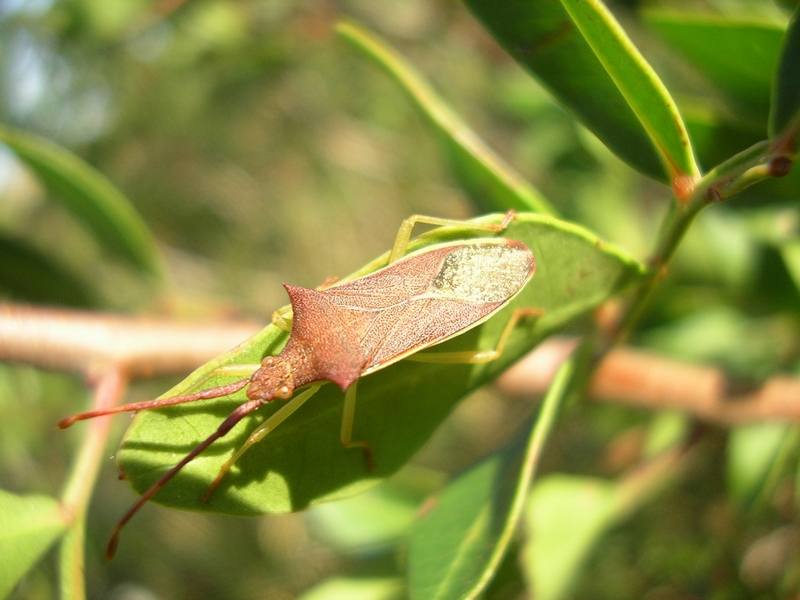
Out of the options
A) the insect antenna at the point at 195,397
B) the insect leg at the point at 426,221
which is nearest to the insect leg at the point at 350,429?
the insect antenna at the point at 195,397

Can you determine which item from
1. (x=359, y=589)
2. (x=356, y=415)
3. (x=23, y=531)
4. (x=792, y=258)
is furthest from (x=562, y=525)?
(x=23, y=531)

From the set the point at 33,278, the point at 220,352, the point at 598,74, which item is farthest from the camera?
the point at 33,278

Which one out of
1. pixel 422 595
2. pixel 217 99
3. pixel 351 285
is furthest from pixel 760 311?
pixel 217 99

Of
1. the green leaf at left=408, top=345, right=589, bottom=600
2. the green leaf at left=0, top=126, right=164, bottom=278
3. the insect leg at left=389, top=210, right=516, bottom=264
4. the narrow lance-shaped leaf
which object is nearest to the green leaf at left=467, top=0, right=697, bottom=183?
the narrow lance-shaped leaf

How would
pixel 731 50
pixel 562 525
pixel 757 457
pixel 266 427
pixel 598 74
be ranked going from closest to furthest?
pixel 598 74, pixel 266 427, pixel 731 50, pixel 562 525, pixel 757 457

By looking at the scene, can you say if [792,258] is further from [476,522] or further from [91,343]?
[91,343]

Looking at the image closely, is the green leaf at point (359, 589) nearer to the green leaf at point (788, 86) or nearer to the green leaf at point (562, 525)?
the green leaf at point (562, 525)

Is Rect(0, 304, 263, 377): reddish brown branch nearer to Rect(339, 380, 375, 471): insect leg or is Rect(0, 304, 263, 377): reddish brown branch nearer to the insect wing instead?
the insect wing
